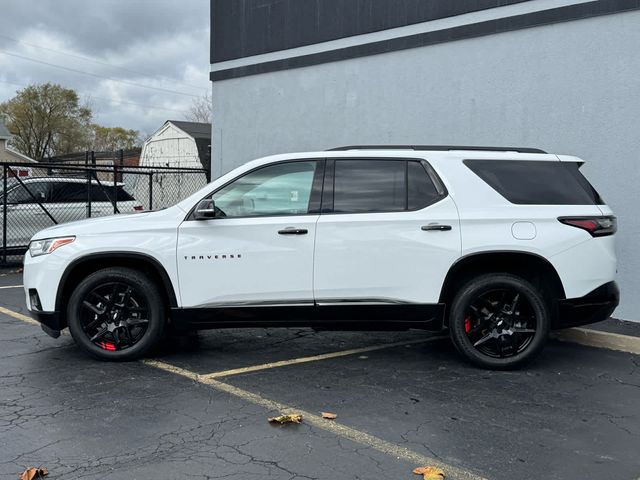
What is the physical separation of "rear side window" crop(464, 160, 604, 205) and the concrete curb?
172cm

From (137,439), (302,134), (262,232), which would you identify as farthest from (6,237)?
(137,439)

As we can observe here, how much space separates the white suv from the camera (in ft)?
18.5

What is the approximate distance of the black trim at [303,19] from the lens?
9.47 metres

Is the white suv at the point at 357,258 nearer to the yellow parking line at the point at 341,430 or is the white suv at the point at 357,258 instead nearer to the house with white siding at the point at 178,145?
the yellow parking line at the point at 341,430

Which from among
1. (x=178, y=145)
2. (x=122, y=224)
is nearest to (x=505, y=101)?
(x=122, y=224)

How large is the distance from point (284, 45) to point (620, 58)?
236 inches

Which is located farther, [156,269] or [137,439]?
[156,269]

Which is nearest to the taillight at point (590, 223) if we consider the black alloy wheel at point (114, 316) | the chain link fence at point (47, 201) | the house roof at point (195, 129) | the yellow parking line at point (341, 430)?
the yellow parking line at point (341, 430)

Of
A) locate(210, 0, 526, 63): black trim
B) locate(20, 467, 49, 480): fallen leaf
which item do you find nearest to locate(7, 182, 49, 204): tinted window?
locate(210, 0, 526, 63): black trim

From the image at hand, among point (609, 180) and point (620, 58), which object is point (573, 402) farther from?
point (620, 58)

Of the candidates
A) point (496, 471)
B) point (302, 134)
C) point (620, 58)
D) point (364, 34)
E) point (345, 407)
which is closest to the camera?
point (496, 471)

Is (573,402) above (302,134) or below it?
below

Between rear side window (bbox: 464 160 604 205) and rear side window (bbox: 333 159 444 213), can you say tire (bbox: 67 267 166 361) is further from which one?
rear side window (bbox: 464 160 604 205)

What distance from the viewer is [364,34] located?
1036 cm
